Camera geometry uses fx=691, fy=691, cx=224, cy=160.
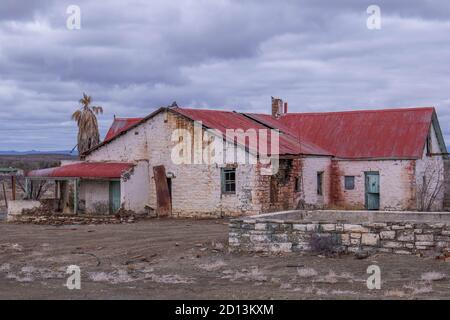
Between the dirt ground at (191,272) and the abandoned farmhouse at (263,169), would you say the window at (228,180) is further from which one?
the dirt ground at (191,272)

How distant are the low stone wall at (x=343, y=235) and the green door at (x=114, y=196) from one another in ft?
43.2

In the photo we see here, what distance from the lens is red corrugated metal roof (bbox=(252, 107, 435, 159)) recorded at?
31.5 metres

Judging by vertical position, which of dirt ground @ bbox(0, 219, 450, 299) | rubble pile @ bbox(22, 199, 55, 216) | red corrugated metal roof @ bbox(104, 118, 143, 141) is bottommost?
dirt ground @ bbox(0, 219, 450, 299)

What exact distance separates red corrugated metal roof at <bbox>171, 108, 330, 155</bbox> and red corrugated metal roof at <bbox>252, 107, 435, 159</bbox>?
1.45 m

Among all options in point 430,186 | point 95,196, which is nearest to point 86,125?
point 95,196

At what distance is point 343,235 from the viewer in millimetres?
15344

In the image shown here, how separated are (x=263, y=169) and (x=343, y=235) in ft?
37.5

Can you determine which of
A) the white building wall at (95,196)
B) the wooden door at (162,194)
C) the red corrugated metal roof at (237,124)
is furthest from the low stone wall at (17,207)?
the red corrugated metal roof at (237,124)

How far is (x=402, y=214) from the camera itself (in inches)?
715

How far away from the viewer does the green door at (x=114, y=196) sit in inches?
1148

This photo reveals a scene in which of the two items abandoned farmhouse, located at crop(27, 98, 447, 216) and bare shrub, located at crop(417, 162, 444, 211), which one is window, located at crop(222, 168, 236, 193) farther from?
bare shrub, located at crop(417, 162, 444, 211)

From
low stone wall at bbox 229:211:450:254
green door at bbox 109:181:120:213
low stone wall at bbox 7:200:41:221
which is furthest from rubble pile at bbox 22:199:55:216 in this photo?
low stone wall at bbox 229:211:450:254
